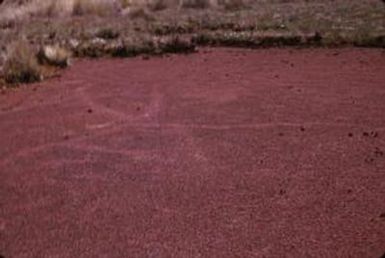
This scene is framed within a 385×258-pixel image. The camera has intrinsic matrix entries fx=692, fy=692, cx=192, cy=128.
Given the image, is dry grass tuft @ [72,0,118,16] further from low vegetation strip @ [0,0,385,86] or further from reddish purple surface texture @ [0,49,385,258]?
reddish purple surface texture @ [0,49,385,258]

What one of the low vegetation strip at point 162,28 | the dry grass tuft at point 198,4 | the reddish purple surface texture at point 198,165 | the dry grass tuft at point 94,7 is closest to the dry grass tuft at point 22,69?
the low vegetation strip at point 162,28

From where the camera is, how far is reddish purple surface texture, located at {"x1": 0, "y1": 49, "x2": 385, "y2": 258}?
641cm

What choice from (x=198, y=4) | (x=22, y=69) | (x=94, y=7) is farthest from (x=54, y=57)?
(x=198, y=4)

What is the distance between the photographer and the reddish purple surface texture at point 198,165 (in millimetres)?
6406

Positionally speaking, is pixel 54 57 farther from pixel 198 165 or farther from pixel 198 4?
pixel 198 4

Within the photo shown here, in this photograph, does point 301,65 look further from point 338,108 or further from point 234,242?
point 234,242

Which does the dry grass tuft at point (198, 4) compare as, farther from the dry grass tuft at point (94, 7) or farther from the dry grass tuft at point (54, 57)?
the dry grass tuft at point (54, 57)

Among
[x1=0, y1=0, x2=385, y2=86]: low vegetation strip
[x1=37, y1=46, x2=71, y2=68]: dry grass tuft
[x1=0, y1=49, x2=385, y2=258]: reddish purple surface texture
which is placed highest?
[x1=0, y1=49, x2=385, y2=258]: reddish purple surface texture

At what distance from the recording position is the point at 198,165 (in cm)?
833

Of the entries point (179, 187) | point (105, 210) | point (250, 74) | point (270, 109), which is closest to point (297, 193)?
point (179, 187)

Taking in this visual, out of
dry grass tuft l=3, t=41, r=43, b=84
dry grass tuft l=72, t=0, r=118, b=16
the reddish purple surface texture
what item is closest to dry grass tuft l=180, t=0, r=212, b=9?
dry grass tuft l=72, t=0, r=118, b=16

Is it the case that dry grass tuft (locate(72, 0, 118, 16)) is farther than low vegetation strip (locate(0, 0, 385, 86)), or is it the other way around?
dry grass tuft (locate(72, 0, 118, 16))

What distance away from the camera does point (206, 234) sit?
254 inches

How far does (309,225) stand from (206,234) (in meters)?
0.98
